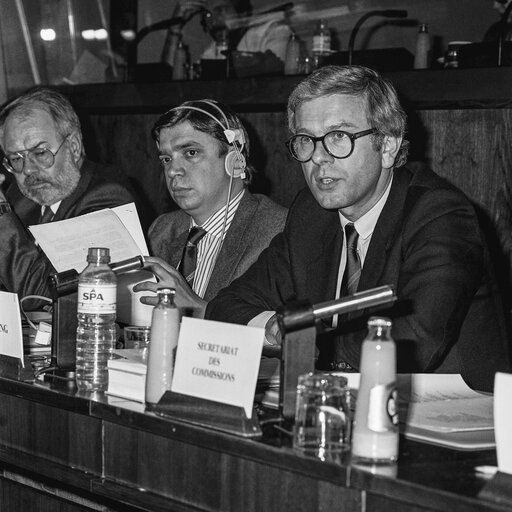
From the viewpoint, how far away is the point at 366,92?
2.10 m

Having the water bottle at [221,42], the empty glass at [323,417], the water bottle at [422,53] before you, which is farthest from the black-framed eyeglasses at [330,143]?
the water bottle at [221,42]

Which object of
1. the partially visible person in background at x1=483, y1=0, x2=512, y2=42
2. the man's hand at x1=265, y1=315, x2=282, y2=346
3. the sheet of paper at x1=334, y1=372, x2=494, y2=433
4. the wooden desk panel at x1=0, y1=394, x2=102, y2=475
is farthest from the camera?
the partially visible person in background at x1=483, y1=0, x2=512, y2=42

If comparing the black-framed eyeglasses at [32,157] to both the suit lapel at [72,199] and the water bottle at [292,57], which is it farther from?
the water bottle at [292,57]

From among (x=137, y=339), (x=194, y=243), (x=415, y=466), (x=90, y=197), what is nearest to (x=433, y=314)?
(x=137, y=339)

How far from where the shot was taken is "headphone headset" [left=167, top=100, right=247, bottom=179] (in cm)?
277

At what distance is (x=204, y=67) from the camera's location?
4.38 metres

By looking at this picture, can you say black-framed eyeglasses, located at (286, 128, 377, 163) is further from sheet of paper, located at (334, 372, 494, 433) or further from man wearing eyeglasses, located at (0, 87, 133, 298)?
man wearing eyeglasses, located at (0, 87, 133, 298)

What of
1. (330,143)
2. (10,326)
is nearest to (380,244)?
(330,143)

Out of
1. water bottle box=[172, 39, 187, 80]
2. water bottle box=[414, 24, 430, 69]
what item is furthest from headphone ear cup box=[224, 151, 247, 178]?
water bottle box=[172, 39, 187, 80]

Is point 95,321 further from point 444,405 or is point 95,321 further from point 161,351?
point 444,405

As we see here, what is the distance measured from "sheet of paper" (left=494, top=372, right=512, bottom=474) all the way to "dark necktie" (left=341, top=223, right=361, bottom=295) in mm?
1003

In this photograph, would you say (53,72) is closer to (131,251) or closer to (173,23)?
(173,23)

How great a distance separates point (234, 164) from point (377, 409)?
1727 millimetres

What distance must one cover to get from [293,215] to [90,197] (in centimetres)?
89
